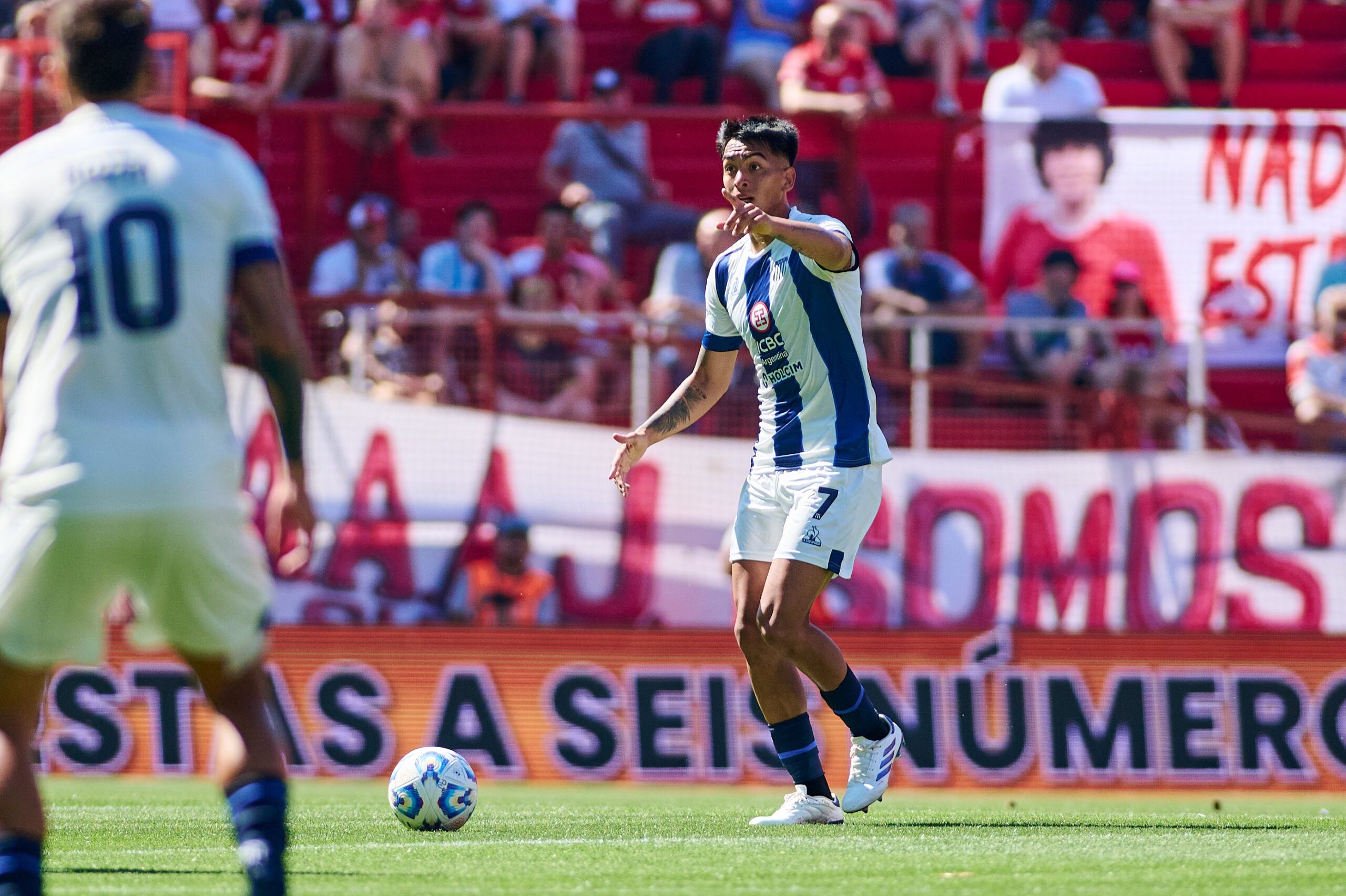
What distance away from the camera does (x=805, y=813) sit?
761 centimetres

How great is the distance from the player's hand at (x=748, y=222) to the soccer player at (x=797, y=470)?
34 centimetres

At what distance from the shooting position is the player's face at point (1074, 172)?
14922mm

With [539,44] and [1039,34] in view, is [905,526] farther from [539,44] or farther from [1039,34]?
[539,44]

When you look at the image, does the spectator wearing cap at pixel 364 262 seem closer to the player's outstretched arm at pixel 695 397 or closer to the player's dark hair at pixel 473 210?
the player's dark hair at pixel 473 210

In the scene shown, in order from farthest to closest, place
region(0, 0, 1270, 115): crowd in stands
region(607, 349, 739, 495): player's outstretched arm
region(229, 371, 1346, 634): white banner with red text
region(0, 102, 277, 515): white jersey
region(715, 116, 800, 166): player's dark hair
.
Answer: region(0, 0, 1270, 115): crowd in stands < region(229, 371, 1346, 634): white banner with red text < region(607, 349, 739, 495): player's outstretched arm < region(715, 116, 800, 166): player's dark hair < region(0, 102, 277, 515): white jersey

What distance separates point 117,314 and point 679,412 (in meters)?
3.92

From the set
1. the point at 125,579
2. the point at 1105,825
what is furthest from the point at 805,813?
the point at 125,579

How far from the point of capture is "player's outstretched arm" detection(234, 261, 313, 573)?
448 centimetres

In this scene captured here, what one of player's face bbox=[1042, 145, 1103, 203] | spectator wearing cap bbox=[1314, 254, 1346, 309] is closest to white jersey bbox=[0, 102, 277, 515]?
player's face bbox=[1042, 145, 1103, 203]

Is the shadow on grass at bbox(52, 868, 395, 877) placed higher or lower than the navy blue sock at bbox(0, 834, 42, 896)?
lower

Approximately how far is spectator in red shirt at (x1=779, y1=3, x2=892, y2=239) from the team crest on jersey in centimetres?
691

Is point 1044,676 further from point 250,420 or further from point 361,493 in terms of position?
point 250,420

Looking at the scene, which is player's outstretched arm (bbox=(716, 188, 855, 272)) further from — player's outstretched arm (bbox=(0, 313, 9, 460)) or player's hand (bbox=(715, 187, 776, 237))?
player's outstretched arm (bbox=(0, 313, 9, 460))

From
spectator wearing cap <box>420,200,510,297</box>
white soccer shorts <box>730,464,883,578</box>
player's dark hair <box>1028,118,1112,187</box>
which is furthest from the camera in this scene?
player's dark hair <box>1028,118,1112,187</box>
